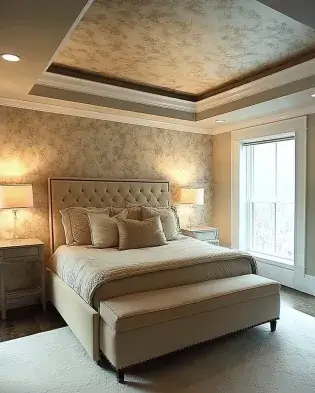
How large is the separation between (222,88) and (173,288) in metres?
2.85

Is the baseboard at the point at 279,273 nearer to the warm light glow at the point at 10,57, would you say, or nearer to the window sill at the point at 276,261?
the window sill at the point at 276,261

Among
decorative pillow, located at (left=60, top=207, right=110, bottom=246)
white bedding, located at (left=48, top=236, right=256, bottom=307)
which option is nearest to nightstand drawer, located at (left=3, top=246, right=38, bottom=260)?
white bedding, located at (left=48, top=236, right=256, bottom=307)

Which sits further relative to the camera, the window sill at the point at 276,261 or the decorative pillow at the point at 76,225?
the window sill at the point at 276,261

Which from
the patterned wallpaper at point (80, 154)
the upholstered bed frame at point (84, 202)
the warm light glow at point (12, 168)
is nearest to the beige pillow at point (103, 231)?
the upholstered bed frame at point (84, 202)

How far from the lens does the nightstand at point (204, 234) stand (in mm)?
4719

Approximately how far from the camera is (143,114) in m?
4.34

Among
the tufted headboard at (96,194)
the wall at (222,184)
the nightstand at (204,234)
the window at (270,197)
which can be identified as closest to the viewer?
the tufted headboard at (96,194)

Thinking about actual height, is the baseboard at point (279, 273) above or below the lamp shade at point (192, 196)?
below

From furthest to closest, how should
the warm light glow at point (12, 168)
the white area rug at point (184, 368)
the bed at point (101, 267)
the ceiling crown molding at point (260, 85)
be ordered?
the warm light glow at point (12, 168) → the ceiling crown molding at point (260, 85) → the bed at point (101, 267) → the white area rug at point (184, 368)

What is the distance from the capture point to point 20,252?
334cm

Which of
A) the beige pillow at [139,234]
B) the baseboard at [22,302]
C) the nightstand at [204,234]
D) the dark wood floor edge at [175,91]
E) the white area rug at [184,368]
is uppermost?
the dark wood floor edge at [175,91]

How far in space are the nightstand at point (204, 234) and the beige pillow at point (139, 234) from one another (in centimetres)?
107

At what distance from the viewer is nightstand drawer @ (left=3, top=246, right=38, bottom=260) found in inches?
129

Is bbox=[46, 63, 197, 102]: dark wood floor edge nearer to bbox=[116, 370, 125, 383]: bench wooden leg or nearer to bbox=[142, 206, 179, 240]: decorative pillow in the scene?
bbox=[142, 206, 179, 240]: decorative pillow
